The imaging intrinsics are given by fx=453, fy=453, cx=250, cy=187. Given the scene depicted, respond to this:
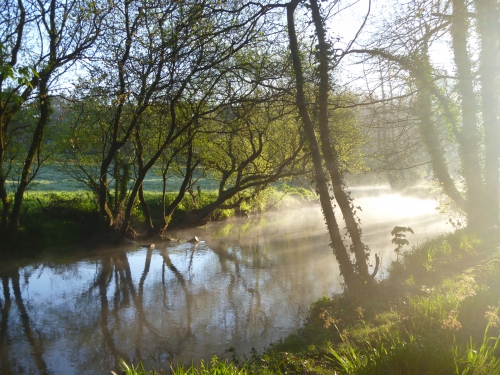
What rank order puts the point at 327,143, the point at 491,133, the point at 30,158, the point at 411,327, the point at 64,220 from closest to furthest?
the point at 411,327 < the point at 327,143 < the point at 491,133 < the point at 30,158 < the point at 64,220

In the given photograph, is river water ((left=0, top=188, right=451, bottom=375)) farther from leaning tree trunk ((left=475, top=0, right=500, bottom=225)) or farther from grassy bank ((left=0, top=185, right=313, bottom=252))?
leaning tree trunk ((left=475, top=0, right=500, bottom=225))

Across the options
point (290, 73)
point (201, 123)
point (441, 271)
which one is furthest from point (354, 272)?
point (201, 123)

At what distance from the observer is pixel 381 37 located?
906 cm

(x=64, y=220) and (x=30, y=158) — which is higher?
(x=30, y=158)

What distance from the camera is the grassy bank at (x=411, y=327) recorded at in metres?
3.96

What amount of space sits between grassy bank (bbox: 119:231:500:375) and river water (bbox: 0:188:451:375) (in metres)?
1.03

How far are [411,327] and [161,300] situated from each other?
634 centimetres

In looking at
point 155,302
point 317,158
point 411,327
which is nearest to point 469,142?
point 317,158

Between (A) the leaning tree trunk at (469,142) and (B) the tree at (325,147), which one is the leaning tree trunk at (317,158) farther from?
(A) the leaning tree trunk at (469,142)

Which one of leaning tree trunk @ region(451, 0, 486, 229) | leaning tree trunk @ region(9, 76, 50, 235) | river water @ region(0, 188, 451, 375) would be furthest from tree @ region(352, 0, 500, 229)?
leaning tree trunk @ region(9, 76, 50, 235)

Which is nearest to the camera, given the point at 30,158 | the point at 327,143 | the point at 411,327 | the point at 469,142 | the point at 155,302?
the point at 411,327

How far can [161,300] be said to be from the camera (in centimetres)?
1038

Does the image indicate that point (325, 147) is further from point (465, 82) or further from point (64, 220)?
point (64, 220)

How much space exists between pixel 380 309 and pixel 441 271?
8.25 ft
